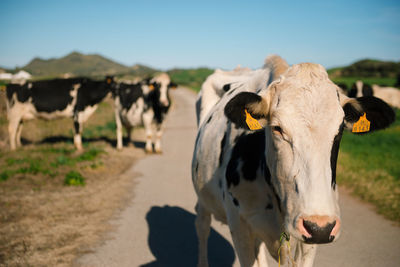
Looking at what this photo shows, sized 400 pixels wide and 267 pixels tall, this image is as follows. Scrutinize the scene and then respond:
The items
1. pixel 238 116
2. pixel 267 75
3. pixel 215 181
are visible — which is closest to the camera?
pixel 238 116

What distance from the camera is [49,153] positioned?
8609 millimetres

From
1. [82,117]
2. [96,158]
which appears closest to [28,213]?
[96,158]

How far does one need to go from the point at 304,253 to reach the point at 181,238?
2444mm

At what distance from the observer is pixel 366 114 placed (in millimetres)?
1981

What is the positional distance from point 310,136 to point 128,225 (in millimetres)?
3747

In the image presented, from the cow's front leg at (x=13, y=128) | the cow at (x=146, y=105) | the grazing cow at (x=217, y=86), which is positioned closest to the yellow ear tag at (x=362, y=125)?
the grazing cow at (x=217, y=86)

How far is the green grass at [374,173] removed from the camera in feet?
17.6

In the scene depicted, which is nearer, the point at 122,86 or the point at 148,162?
the point at 148,162

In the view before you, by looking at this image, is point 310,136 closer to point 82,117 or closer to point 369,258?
point 369,258

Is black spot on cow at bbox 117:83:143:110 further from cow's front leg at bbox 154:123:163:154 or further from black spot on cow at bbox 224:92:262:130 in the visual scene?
black spot on cow at bbox 224:92:262:130

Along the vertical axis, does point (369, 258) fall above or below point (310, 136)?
below

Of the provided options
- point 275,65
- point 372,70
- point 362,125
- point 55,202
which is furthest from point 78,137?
point 372,70

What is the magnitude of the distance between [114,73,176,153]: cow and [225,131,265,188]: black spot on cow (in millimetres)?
7891

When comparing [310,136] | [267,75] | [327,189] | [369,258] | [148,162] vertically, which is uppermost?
[267,75]
